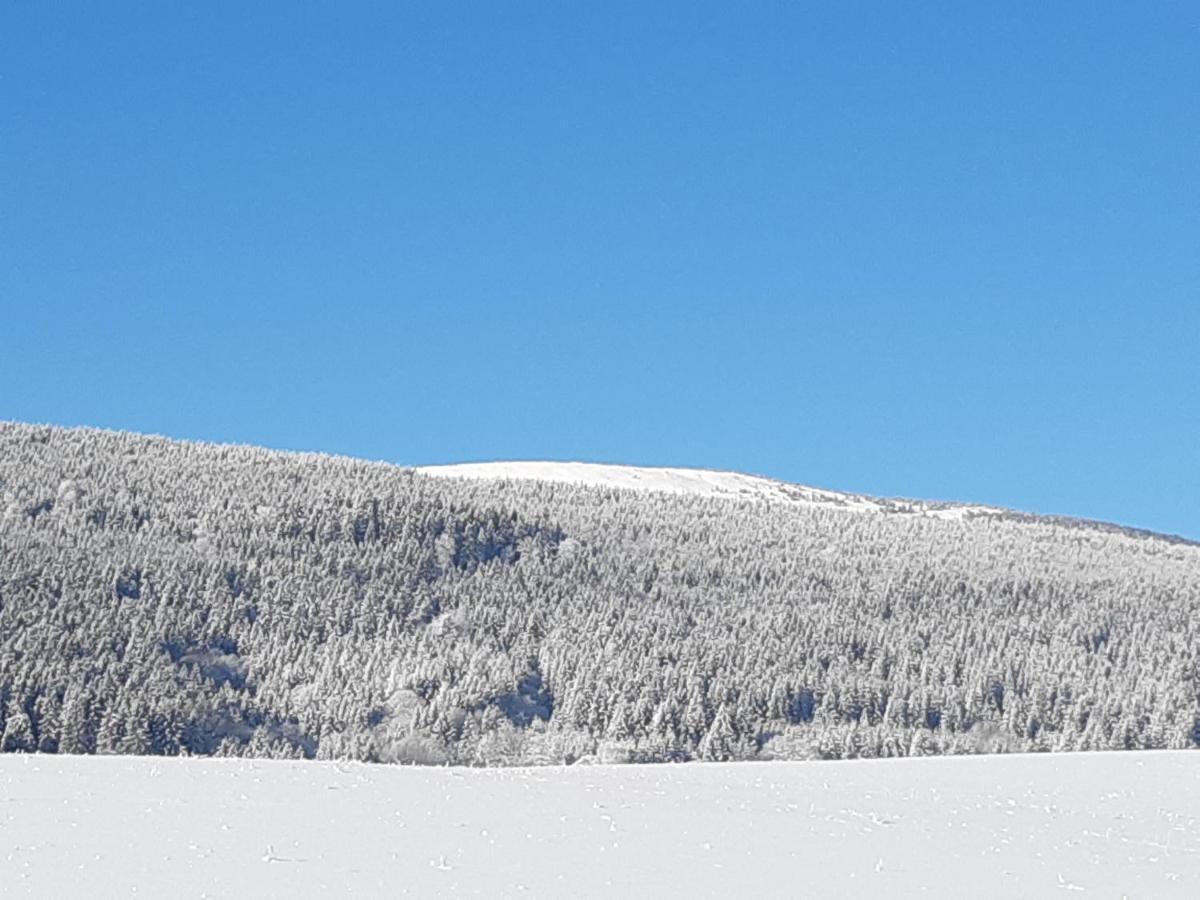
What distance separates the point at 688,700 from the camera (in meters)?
129

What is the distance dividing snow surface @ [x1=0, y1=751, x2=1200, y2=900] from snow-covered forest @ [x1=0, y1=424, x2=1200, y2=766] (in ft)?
248

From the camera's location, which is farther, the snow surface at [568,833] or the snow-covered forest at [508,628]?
the snow-covered forest at [508,628]

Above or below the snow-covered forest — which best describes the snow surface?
below

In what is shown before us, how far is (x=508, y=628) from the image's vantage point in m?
152

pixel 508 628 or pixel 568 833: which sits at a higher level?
pixel 508 628

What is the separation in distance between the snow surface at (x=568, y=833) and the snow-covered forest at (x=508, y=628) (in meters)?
75.6

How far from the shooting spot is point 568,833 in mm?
32219

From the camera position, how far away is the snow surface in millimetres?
27844

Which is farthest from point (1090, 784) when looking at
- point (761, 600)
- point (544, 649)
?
point (761, 600)

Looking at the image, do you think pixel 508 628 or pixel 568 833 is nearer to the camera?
pixel 568 833

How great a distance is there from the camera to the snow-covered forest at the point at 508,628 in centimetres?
12412

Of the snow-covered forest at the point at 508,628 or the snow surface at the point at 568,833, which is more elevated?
the snow-covered forest at the point at 508,628

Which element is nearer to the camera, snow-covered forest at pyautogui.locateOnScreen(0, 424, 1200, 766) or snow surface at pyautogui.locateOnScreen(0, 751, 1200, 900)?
snow surface at pyautogui.locateOnScreen(0, 751, 1200, 900)

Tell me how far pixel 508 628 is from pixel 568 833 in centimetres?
12001
